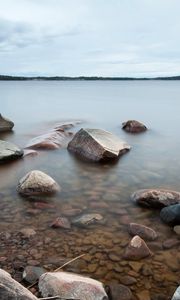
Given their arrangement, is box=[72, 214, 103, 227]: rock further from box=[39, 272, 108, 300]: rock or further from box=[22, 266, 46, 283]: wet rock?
box=[39, 272, 108, 300]: rock

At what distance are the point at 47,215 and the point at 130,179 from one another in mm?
3027

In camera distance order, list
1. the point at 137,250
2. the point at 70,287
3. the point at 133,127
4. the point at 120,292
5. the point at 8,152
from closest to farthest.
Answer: the point at 70,287 < the point at 120,292 < the point at 137,250 < the point at 8,152 < the point at 133,127

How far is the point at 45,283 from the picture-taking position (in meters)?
4.47

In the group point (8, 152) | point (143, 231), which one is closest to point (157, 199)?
point (143, 231)

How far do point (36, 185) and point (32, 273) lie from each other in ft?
10.1

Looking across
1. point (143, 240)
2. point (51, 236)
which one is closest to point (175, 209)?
point (143, 240)

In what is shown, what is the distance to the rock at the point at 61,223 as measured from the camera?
6371mm

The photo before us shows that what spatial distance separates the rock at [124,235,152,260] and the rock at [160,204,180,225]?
3.24ft

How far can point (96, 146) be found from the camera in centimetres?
1086

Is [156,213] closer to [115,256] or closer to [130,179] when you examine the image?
[115,256]

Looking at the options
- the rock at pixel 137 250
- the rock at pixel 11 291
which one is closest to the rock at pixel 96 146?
the rock at pixel 137 250

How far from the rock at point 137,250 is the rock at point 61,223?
1234 mm

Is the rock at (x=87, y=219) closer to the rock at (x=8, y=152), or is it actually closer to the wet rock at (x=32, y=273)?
the wet rock at (x=32, y=273)

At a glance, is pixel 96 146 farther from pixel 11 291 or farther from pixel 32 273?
pixel 11 291
